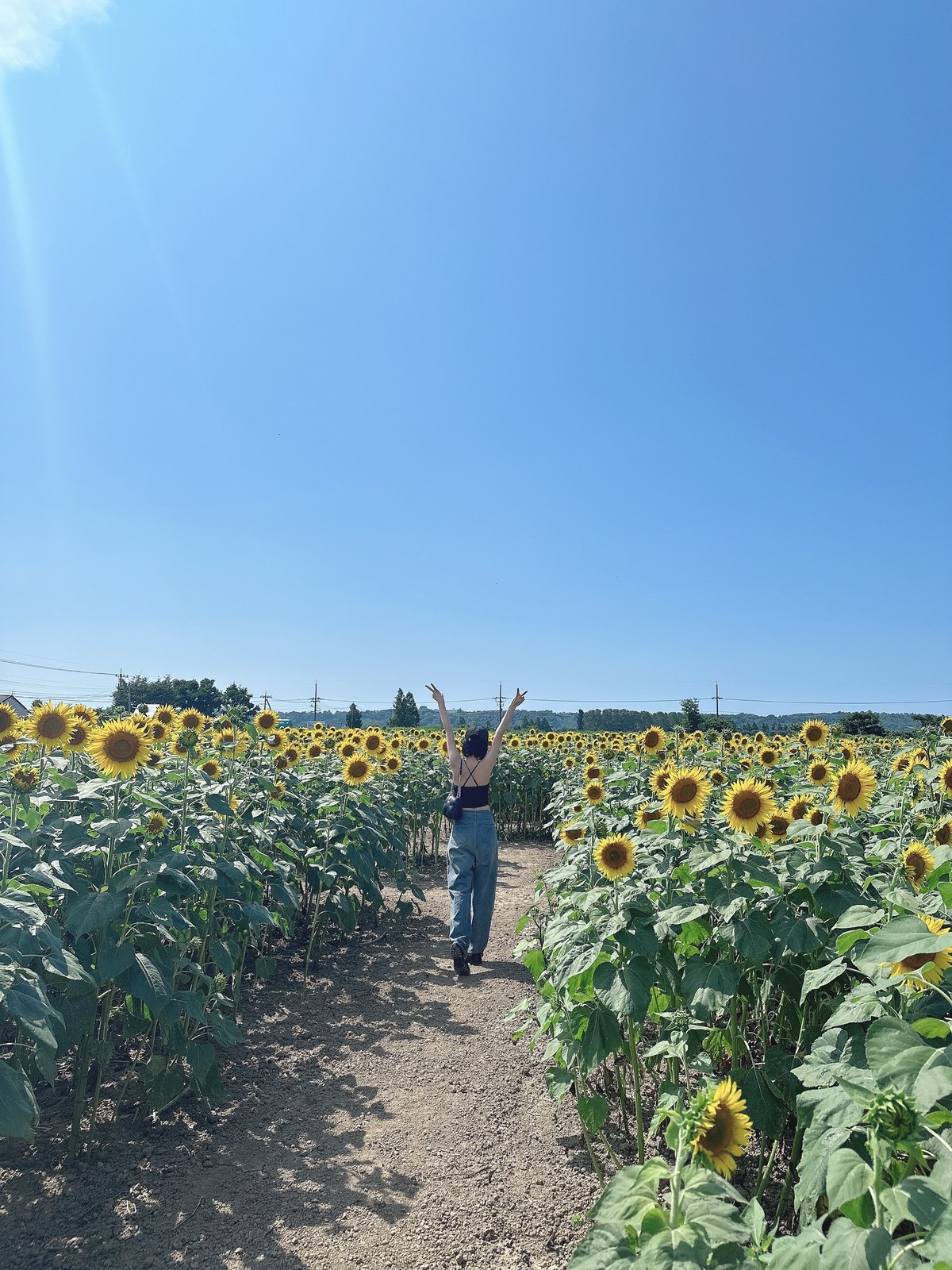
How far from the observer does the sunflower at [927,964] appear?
79.8 inches

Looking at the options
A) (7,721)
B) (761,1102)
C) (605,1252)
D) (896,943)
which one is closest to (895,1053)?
(896,943)

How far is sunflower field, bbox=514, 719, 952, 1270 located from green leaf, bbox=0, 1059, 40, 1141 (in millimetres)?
2024

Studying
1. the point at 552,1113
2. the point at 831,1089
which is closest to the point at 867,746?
the point at 552,1113

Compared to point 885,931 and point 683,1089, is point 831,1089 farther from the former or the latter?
point 683,1089

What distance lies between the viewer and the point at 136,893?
3.82 metres

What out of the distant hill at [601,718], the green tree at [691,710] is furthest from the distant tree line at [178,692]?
the green tree at [691,710]

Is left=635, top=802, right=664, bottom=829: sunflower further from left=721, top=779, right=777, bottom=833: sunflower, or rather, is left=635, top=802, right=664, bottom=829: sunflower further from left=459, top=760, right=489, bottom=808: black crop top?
left=459, top=760, right=489, bottom=808: black crop top

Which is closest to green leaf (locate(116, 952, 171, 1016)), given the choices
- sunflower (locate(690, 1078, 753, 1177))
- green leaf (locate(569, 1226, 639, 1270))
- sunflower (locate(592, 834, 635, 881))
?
sunflower (locate(592, 834, 635, 881))

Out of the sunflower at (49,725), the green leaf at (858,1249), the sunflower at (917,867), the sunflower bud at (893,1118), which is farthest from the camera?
the sunflower at (49,725)

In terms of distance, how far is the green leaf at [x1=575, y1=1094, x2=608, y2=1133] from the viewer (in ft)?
10.9

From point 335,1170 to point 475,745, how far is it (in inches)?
147

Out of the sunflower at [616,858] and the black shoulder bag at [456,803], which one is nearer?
the sunflower at [616,858]

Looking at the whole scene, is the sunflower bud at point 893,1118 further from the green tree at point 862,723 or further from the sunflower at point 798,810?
the green tree at point 862,723

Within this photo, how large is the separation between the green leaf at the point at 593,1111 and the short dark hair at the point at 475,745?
3799 mm
